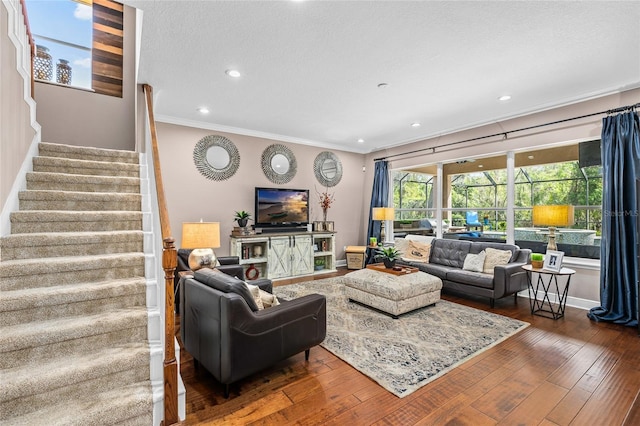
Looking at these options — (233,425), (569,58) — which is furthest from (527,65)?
(233,425)

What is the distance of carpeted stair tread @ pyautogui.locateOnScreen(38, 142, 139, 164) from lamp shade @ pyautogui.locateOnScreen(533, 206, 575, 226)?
511 cm

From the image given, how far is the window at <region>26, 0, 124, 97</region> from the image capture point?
159 inches

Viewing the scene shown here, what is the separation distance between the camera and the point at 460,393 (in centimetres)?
212

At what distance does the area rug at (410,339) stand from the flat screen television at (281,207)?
7.06 ft

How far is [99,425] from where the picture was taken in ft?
5.01

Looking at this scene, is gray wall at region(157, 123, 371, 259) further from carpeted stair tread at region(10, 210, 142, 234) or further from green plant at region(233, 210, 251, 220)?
carpeted stair tread at region(10, 210, 142, 234)

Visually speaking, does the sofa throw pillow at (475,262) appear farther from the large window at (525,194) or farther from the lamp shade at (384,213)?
the lamp shade at (384,213)

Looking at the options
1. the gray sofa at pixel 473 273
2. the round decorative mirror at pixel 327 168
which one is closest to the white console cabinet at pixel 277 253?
the round decorative mirror at pixel 327 168

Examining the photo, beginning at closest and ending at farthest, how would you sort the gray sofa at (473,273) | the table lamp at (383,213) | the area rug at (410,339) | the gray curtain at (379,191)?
1. the area rug at (410,339)
2. the gray sofa at (473,273)
3. the table lamp at (383,213)
4. the gray curtain at (379,191)

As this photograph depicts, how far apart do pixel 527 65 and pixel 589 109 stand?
1.62m

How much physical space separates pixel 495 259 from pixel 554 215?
967 mm

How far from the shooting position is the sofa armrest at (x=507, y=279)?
3.86 meters

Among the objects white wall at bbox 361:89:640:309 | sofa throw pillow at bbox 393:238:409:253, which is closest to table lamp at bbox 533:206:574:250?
white wall at bbox 361:89:640:309

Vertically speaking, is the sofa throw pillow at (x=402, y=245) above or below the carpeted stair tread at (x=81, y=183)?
below
